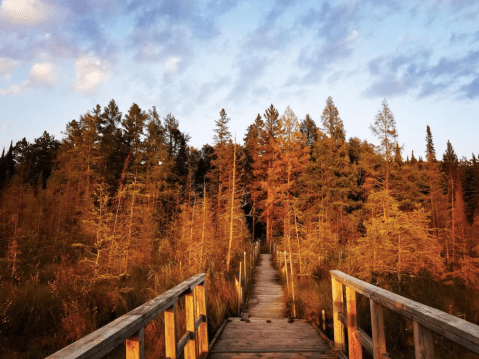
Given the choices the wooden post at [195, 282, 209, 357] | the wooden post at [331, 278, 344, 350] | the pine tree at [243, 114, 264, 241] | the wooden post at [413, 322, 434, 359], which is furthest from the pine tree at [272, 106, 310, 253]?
the wooden post at [413, 322, 434, 359]

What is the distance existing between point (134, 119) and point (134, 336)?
41.5 metres

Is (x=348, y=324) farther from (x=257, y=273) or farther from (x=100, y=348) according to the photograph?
(x=257, y=273)

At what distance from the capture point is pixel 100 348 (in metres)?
1.44

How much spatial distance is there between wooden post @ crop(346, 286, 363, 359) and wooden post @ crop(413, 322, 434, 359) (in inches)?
71.7

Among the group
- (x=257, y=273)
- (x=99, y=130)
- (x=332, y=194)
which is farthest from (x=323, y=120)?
(x=99, y=130)

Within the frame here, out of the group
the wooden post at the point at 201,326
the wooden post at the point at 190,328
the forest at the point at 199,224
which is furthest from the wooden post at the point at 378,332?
the forest at the point at 199,224

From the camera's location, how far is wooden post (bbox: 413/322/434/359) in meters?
1.97

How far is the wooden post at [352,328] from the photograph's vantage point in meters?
3.71

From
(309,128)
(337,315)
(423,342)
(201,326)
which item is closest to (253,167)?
(309,128)

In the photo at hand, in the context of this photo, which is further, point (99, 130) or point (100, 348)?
point (99, 130)

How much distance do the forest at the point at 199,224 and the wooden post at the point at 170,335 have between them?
2.40 m

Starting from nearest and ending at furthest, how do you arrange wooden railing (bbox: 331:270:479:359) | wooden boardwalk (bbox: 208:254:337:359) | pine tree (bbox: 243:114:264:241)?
wooden railing (bbox: 331:270:479:359), wooden boardwalk (bbox: 208:254:337:359), pine tree (bbox: 243:114:264:241)

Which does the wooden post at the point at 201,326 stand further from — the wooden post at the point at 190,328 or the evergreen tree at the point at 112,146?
the evergreen tree at the point at 112,146

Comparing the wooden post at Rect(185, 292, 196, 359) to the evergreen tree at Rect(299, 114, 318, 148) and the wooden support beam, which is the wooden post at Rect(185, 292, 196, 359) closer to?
the wooden support beam
